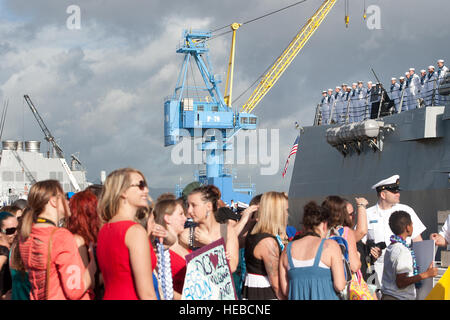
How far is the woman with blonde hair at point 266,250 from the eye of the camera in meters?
5.06

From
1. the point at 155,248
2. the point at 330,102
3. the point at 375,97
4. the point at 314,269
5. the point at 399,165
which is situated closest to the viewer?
the point at 314,269

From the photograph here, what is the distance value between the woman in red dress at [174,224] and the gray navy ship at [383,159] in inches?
443

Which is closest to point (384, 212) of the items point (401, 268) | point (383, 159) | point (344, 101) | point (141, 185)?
point (401, 268)

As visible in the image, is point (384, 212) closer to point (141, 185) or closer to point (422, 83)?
point (141, 185)

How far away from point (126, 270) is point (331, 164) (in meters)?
21.6

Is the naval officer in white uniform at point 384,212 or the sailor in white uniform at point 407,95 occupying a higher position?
the sailor in white uniform at point 407,95

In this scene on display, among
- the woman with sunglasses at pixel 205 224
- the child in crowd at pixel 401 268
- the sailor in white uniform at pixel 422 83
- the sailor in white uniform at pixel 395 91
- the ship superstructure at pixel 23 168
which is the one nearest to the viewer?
the woman with sunglasses at pixel 205 224

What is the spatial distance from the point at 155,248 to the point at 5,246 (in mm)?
1792

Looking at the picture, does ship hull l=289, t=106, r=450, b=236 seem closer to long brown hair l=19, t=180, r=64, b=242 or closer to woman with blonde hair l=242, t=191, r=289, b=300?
woman with blonde hair l=242, t=191, r=289, b=300

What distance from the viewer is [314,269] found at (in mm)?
4473

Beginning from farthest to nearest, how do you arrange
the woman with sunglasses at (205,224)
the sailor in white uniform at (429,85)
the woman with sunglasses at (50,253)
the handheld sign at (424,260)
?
the sailor in white uniform at (429,85)
the handheld sign at (424,260)
the woman with sunglasses at (205,224)
the woman with sunglasses at (50,253)

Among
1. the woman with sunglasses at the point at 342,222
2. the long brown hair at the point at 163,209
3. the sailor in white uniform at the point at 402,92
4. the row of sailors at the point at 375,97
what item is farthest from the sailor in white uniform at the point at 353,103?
the long brown hair at the point at 163,209

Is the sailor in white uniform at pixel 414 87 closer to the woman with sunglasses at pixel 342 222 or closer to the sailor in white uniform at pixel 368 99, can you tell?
the sailor in white uniform at pixel 368 99

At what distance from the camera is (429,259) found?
17.6ft
